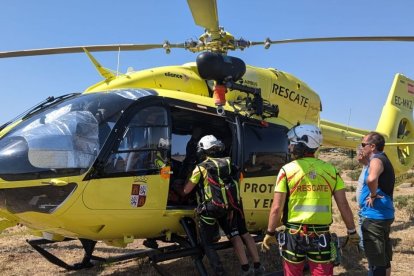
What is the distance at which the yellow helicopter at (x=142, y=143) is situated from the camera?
4570 millimetres

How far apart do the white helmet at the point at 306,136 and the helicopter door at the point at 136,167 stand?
1860 mm

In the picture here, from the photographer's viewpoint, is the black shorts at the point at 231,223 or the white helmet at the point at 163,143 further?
the black shorts at the point at 231,223

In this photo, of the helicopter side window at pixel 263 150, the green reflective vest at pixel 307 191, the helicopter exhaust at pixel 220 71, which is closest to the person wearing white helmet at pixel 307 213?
the green reflective vest at pixel 307 191

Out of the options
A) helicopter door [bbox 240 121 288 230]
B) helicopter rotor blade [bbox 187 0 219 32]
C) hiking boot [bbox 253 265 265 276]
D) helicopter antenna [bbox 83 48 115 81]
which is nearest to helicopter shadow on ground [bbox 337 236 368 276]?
helicopter door [bbox 240 121 288 230]

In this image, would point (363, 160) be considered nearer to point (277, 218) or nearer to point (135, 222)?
point (277, 218)

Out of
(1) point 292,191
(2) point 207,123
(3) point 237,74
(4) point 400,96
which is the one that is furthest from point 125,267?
(4) point 400,96

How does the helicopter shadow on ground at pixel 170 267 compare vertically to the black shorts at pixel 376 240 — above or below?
below

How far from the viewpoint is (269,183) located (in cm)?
656

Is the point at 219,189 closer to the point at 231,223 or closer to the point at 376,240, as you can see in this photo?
the point at 231,223

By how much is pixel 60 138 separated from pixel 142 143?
952 mm

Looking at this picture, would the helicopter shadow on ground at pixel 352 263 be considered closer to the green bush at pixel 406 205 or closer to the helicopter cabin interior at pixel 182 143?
the helicopter cabin interior at pixel 182 143

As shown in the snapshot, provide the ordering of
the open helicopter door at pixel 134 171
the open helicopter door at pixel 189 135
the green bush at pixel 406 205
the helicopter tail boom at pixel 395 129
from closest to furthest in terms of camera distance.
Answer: the open helicopter door at pixel 134 171 < the open helicopter door at pixel 189 135 < the helicopter tail boom at pixel 395 129 < the green bush at pixel 406 205

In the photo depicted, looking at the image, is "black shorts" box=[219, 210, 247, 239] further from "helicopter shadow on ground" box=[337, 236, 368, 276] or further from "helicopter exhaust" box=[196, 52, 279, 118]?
"helicopter shadow on ground" box=[337, 236, 368, 276]

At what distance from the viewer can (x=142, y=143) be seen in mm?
5215
